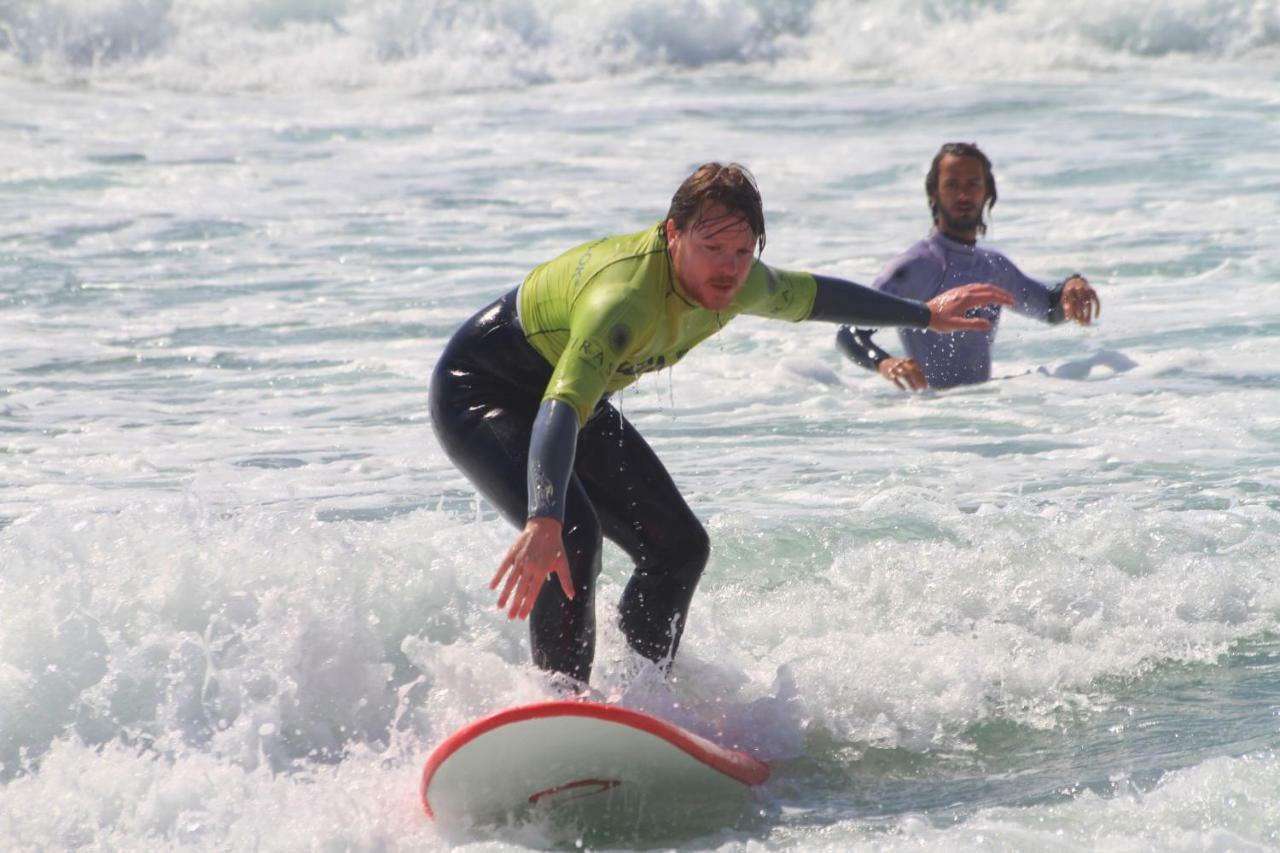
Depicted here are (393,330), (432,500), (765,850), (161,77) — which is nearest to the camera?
(765,850)

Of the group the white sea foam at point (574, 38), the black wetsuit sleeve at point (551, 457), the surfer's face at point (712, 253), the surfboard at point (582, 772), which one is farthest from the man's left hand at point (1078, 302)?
the white sea foam at point (574, 38)

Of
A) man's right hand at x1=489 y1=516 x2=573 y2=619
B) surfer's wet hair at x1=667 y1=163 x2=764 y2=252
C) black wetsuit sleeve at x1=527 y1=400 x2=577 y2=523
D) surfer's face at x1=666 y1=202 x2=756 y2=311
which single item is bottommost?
man's right hand at x1=489 y1=516 x2=573 y2=619

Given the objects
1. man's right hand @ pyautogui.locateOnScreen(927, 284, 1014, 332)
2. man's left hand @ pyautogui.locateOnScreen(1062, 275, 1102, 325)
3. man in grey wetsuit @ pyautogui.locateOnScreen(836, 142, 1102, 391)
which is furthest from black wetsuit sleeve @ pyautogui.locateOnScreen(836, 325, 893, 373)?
man's right hand @ pyautogui.locateOnScreen(927, 284, 1014, 332)

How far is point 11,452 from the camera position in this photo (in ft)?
23.7

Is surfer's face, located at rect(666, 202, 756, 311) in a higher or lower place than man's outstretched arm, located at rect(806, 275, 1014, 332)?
higher

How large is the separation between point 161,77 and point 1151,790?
1931 centimetres

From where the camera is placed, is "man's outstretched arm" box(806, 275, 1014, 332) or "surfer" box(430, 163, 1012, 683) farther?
"man's outstretched arm" box(806, 275, 1014, 332)

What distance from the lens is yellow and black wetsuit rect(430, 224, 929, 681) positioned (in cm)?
391

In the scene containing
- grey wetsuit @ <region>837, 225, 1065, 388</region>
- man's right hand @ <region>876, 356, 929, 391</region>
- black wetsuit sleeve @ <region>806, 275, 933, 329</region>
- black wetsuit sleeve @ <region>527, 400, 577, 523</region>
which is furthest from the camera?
grey wetsuit @ <region>837, 225, 1065, 388</region>

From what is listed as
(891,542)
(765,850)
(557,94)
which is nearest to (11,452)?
(891,542)

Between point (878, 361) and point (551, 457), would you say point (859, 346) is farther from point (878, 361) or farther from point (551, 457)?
point (551, 457)

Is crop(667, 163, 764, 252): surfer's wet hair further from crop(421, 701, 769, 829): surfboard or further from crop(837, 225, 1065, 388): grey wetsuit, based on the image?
crop(837, 225, 1065, 388): grey wetsuit

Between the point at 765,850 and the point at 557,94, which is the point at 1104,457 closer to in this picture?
the point at 765,850

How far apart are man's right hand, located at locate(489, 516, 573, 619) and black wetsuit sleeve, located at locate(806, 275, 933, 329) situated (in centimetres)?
129
